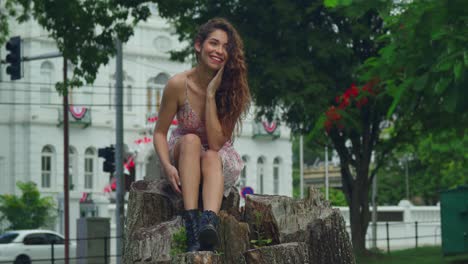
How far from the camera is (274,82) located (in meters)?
24.7

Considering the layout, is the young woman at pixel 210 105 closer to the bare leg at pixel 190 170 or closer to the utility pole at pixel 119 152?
the bare leg at pixel 190 170

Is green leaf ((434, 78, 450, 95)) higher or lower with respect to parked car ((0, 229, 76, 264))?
higher

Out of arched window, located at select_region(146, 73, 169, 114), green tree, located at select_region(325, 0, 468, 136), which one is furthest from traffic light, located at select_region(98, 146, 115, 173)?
arched window, located at select_region(146, 73, 169, 114)

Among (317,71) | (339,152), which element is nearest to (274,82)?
(317,71)

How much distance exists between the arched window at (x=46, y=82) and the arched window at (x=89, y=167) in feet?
11.6

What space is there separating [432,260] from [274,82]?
5125 millimetres

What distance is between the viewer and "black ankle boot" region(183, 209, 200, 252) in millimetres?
7426

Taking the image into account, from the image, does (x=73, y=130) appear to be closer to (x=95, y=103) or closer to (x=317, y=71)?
(x=95, y=103)

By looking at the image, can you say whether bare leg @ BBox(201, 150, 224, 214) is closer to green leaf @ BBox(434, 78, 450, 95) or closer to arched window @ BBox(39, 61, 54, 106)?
green leaf @ BBox(434, 78, 450, 95)

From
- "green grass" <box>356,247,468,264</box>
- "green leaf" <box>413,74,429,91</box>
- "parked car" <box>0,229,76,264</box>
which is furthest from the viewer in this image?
"parked car" <box>0,229,76,264</box>

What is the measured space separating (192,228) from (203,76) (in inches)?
44.0

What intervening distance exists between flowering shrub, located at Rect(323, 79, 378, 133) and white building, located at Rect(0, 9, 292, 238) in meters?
25.2

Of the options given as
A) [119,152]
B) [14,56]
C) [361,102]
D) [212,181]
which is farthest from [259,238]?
[119,152]

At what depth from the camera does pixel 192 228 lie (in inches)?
295
